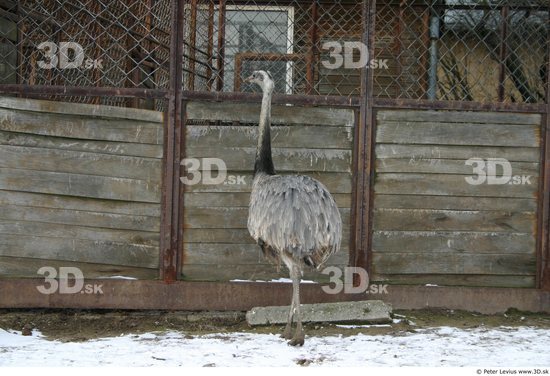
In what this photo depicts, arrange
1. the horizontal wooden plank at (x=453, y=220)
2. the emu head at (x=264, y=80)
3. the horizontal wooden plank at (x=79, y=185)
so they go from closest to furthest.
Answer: the emu head at (x=264, y=80) → the horizontal wooden plank at (x=79, y=185) → the horizontal wooden plank at (x=453, y=220)

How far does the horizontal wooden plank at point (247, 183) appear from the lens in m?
7.45

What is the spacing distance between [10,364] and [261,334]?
7.11 feet

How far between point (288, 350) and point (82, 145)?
9.37ft

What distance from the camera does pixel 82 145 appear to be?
7.35 m

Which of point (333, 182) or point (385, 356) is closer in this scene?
point (385, 356)

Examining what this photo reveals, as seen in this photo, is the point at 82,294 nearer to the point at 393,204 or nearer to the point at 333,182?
the point at 333,182

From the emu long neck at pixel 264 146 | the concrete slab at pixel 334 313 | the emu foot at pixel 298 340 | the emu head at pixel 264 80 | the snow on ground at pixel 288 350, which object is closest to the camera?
the snow on ground at pixel 288 350

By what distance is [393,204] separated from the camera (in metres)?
7.54

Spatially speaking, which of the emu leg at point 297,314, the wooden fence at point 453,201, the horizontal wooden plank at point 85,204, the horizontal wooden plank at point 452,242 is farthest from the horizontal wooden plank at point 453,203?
the horizontal wooden plank at point 85,204

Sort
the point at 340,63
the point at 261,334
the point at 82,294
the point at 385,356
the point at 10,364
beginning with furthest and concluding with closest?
the point at 340,63
the point at 82,294
the point at 261,334
the point at 385,356
the point at 10,364

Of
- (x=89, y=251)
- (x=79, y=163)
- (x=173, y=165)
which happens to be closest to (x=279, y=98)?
(x=173, y=165)

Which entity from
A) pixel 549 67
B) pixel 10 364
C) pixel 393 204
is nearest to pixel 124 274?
pixel 10 364

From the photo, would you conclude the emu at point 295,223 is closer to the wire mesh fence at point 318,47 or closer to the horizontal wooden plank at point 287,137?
the horizontal wooden plank at point 287,137

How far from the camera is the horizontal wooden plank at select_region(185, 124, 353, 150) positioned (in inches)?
293
